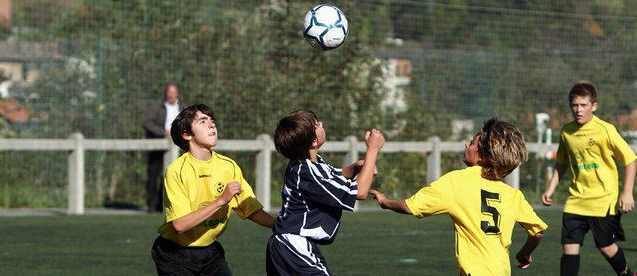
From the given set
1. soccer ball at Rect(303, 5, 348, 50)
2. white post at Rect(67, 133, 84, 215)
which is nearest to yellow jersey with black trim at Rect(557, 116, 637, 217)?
soccer ball at Rect(303, 5, 348, 50)

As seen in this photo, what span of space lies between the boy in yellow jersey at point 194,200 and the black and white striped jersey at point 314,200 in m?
0.40

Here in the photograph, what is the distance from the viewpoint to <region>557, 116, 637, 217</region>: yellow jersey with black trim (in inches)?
379

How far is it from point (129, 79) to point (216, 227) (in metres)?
12.1

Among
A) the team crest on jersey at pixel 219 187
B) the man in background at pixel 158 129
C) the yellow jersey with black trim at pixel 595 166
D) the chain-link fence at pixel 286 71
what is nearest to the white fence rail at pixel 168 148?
the man in background at pixel 158 129

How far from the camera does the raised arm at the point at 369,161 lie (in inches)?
241

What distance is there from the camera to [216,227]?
22.4 feet

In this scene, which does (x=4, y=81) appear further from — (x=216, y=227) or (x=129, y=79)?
(x=216, y=227)

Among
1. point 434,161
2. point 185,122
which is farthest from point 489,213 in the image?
point 434,161

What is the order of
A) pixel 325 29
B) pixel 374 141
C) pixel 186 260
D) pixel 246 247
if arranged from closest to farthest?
pixel 374 141
pixel 186 260
pixel 325 29
pixel 246 247

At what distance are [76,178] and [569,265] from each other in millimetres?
8606

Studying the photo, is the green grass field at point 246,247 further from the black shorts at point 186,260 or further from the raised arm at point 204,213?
the raised arm at point 204,213

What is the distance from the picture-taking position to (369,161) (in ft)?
20.3

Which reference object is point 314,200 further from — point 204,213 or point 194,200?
point 194,200

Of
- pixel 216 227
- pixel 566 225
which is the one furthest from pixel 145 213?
pixel 216 227
